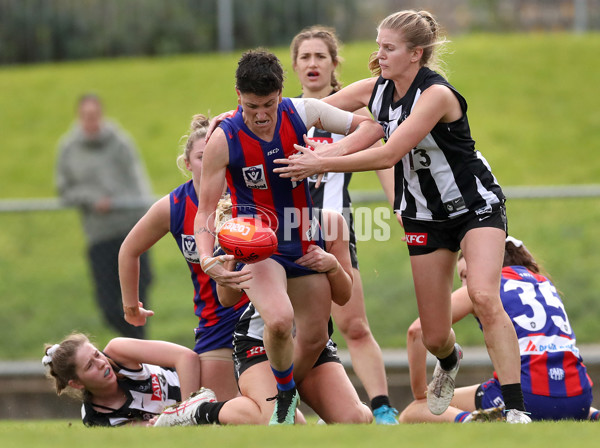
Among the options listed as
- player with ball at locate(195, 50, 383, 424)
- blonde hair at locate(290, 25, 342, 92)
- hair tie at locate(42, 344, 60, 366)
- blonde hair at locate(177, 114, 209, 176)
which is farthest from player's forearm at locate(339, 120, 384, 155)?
hair tie at locate(42, 344, 60, 366)

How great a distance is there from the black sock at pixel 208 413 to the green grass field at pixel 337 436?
71cm

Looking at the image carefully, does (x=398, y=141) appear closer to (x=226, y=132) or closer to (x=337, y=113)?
(x=337, y=113)

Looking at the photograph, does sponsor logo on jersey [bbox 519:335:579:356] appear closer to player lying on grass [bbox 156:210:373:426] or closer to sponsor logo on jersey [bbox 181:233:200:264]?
player lying on grass [bbox 156:210:373:426]

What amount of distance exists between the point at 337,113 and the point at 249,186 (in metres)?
0.68

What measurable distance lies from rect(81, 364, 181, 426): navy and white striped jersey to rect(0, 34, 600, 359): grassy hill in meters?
2.82

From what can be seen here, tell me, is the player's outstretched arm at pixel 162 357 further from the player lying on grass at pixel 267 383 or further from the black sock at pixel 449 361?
the black sock at pixel 449 361

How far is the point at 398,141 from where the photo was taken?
484cm

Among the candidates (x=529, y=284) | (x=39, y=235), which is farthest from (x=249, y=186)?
(x=39, y=235)

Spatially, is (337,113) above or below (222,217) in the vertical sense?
above

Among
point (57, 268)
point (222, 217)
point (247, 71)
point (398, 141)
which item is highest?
point (247, 71)

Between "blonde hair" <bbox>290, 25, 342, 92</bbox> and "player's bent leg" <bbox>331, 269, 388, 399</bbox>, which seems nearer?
"player's bent leg" <bbox>331, 269, 388, 399</bbox>

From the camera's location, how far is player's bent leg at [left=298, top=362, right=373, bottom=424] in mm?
5504

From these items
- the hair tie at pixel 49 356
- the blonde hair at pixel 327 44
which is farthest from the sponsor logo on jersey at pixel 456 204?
the hair tie at pixel 49 356

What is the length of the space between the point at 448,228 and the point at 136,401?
244cm
